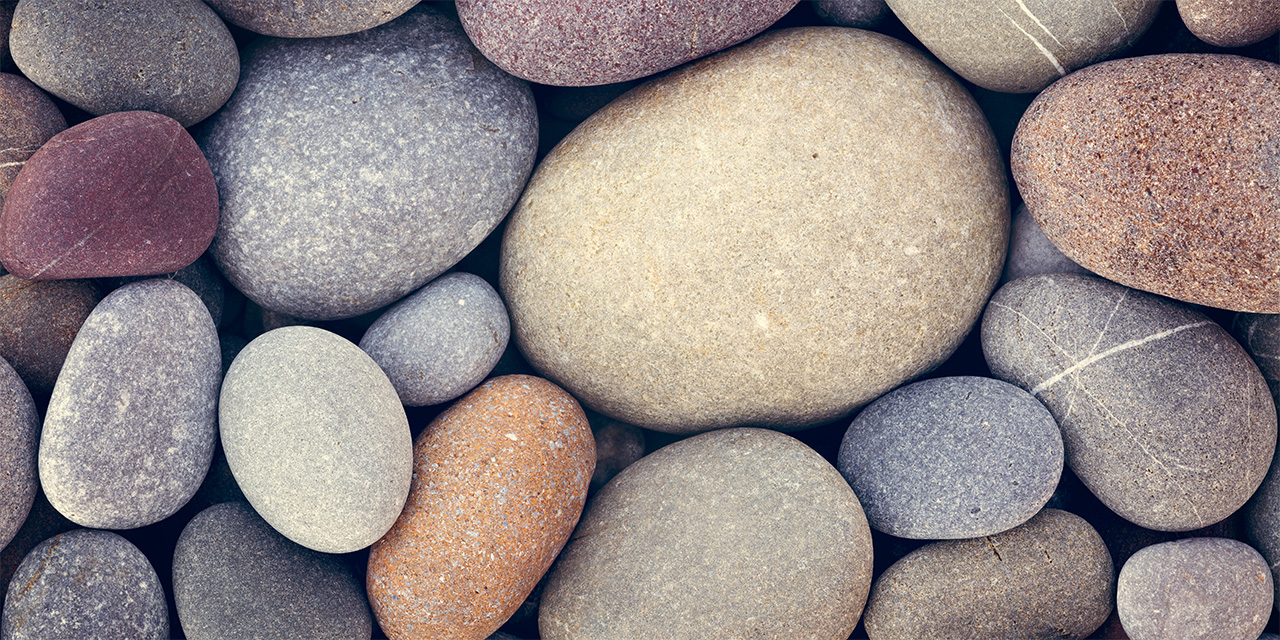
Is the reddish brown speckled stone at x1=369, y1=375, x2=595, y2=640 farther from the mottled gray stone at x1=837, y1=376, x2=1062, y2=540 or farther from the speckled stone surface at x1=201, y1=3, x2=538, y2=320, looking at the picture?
the mottled gray stone at x1=837, y1=376, x2=1062, y2=540

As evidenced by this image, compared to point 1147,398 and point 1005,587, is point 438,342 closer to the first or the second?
point 1005,587

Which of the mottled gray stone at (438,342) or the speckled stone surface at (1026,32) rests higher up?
the speckled stone surface at (1026,32)

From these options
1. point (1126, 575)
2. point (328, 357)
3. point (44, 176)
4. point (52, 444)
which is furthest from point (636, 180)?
point (1126, 575)

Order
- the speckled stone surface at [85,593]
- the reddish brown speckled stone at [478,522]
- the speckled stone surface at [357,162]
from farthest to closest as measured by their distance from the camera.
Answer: the speckled stone surface at [357,162] → the reddish brown speckled stone at [478,522] → the speckled stone surface at [85,593]

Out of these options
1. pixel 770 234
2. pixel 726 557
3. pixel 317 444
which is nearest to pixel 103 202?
pixel 317 444

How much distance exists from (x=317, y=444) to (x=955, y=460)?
1375 mm

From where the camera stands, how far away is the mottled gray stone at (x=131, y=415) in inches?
58.3

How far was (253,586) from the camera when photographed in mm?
1549

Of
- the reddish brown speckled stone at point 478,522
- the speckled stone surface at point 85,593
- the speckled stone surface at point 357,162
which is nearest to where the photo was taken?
the speckled stone surface at point 85,593

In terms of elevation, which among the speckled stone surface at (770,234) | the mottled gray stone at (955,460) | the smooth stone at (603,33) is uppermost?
the smooth stone at (603,33)

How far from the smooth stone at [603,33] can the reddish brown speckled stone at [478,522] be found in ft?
2.56

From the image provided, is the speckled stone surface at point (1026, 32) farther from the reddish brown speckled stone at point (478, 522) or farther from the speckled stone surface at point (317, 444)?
the speckled stone surface at point (317, 444)

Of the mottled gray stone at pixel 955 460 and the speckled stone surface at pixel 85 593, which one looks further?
the mottled gray stone at pixel 955 460

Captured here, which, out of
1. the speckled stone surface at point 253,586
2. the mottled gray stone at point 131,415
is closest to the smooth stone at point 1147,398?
the speckled stone surface at point 253,586
